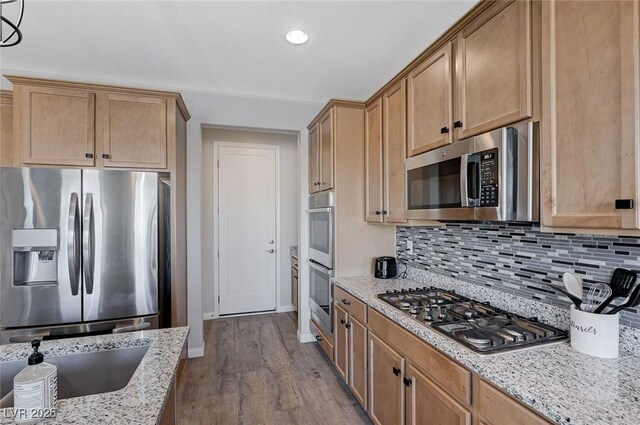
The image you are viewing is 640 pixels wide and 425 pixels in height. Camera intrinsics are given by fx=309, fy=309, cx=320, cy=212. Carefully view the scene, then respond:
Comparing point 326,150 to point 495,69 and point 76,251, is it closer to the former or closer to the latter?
point 495,69

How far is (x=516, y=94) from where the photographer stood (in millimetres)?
Result: 1254

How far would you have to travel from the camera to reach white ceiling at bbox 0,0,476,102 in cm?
185

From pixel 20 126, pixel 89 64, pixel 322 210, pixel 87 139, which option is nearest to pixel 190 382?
pixel 322 210

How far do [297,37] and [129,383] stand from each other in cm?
214

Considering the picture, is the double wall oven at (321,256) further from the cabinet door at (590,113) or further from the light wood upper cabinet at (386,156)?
the cabinet door at (590,113)

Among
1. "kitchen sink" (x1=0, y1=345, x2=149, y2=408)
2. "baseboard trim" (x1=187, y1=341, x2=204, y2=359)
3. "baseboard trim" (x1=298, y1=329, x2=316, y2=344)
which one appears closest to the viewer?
"kitchen sink" (x1=0, y1=345, x2=149, y2=408)

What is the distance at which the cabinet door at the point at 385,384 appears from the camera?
1603 millimetres

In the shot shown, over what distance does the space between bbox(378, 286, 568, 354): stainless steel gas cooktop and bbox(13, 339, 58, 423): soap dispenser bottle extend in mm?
1304

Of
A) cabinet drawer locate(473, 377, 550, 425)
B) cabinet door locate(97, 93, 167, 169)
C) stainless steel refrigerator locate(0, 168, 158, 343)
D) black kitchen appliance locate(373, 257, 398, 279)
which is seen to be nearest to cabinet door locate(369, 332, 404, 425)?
cabinet drawer locate(473, 377, 550, 425)

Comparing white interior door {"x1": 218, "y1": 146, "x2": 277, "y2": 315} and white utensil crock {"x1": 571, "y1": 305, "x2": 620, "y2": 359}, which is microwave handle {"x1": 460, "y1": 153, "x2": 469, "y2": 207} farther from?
white interior door {"x1": 218, "y1": 146, "x2": 277, "y2": 315}

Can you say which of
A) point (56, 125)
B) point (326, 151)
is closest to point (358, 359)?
point (326, 151)

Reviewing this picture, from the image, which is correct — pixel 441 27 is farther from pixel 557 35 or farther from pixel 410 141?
pixel 557 35

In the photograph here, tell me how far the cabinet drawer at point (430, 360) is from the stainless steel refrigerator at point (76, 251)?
169 centimetres

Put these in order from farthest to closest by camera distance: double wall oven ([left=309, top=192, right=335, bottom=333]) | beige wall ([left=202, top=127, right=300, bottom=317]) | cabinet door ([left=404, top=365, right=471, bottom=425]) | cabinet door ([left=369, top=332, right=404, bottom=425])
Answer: beige wall ([left=202, top=127, right=300, bottom=317]) < double wall oven ([left=309, top=192, right=335, bottom=333]) < cabinet door ([left=369, top=332, right=404, bottom=425]) < cabinet door ([left=404, top=365, right=471, bottom=425])
